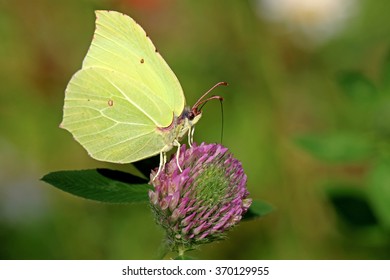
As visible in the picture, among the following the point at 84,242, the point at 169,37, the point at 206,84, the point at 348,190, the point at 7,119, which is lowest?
the point at 84,242

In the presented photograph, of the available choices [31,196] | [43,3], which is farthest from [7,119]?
[43,3]

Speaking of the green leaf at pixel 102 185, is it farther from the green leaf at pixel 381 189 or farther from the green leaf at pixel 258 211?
the green leaf at pixel 381 189

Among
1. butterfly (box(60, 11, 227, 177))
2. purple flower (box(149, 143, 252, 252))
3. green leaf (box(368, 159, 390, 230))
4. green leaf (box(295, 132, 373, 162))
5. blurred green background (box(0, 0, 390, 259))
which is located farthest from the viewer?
blurred green background (box(0, 0, 390, 259))

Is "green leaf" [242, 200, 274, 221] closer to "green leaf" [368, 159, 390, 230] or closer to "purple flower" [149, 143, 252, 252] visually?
"purple flower" [149, 143, 252, 252]

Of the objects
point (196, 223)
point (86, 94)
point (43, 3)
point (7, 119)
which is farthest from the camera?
point (43, 3)

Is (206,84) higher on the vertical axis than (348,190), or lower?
higher

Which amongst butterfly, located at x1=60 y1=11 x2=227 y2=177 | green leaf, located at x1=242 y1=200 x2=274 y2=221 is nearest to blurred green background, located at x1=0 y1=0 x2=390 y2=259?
green leaf, located at x1=242 y1=200 x2=274 y2=221

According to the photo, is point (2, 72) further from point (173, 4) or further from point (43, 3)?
point (173, 4)
